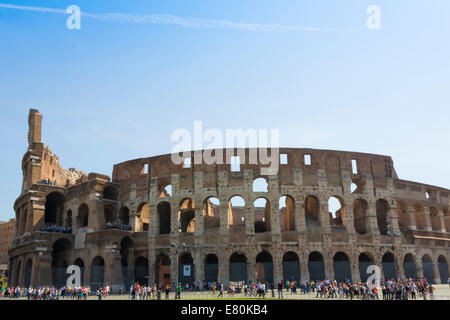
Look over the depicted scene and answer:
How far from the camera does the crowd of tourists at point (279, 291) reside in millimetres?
22616

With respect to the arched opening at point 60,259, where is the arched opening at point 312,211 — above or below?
above

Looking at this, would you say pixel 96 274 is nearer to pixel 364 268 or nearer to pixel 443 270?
pixel 364 268

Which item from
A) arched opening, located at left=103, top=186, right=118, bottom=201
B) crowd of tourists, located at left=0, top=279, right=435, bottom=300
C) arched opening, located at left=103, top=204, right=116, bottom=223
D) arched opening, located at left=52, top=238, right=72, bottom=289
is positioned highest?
arched opening, located at left=103, top=186, right=118, bottom=201

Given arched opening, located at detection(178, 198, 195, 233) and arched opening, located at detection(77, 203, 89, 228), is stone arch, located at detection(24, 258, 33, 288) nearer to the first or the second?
arched opening, located at detection(77, 203, 89, 228)

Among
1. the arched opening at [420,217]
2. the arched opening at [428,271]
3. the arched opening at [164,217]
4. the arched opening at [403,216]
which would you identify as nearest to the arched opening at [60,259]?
the arched opening at [164,217]

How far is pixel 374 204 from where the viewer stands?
3525 cm

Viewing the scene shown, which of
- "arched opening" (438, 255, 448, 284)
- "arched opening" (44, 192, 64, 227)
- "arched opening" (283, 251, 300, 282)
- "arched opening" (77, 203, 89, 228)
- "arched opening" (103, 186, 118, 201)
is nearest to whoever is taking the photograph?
"arched opening" (283, 251, 300, 282)

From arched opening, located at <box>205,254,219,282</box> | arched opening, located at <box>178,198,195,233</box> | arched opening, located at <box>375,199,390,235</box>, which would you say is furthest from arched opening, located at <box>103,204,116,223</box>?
arched opening, located at <box>375,199,390,235</box>

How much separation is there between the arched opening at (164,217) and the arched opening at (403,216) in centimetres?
2118

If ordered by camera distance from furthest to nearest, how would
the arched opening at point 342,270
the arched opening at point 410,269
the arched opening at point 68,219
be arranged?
the arched opening at point 68,219 → the arched opening at point 410,269 → the arched opening at point 342,270

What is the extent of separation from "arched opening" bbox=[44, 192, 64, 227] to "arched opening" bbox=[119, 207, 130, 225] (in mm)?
7243

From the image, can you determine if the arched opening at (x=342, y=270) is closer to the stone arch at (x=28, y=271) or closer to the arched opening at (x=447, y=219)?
the arched opening at (x=447, y=219)

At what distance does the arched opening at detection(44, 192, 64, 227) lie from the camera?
1578 inches

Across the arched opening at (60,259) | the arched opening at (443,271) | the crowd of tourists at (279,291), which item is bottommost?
the crowd of tourists at (279,291)
